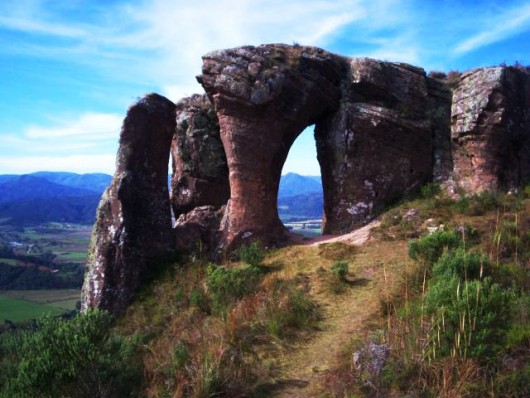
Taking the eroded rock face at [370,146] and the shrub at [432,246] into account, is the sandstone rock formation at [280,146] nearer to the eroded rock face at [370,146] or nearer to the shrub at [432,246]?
the eroded rock face at [370,146]

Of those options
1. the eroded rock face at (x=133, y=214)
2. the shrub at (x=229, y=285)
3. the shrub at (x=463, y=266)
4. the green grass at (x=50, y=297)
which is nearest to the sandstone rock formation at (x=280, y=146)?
the eroded rock face at (x=133, y=214)

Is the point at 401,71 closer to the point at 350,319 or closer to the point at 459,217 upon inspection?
the point at 459,217

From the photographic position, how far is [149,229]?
→ 14.3 m

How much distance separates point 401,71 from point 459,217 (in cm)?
690

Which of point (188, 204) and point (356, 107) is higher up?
point (356, 107)

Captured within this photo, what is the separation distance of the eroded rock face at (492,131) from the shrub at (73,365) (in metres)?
13.7

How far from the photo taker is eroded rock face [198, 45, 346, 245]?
15438 mm

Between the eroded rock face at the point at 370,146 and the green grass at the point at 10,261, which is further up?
the eroded rock face at the point at 370,146

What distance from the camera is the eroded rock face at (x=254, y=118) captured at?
15438 mm

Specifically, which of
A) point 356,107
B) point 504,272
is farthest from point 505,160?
point 504,272

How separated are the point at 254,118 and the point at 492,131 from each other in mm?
8597

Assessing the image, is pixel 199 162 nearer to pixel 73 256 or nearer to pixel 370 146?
pixel 370 146

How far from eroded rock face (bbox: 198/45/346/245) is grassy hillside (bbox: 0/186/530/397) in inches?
61.2

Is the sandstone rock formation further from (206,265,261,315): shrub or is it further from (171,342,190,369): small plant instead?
(171,342,190,369): small plant
